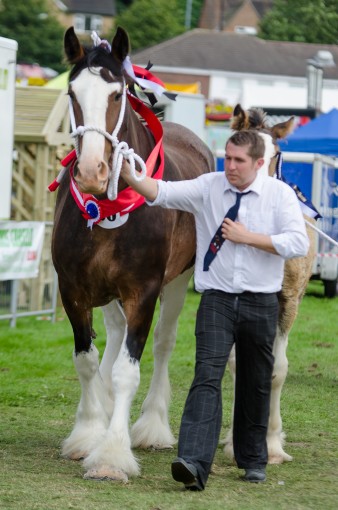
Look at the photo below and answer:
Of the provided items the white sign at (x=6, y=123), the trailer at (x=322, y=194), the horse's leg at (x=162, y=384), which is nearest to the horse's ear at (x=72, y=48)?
the horse's leg at (x=162, y=384)

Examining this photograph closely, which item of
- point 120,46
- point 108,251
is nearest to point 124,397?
point 108,251

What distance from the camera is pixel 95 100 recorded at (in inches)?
250

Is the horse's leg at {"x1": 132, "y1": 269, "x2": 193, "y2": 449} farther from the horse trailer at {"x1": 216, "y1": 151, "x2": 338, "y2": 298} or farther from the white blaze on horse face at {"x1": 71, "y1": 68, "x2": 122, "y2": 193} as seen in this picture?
the horse trailer at {"x1": 216, "y1": 151, "x2": 338, "y2": 298}

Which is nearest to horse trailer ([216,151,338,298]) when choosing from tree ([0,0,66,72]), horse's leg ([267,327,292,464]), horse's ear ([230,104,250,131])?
horse's ear ([230,104,250,131])

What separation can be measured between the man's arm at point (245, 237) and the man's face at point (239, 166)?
0.24m

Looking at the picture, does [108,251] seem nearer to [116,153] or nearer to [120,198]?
[120,198]

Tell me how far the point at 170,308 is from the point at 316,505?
2.68 metres

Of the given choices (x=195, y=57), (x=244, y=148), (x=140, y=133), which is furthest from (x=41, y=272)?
(x=195, y=57)

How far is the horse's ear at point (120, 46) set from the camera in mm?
6598

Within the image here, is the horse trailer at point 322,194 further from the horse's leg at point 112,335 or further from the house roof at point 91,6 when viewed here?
the house roof at point 91,6

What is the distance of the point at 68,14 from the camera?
104875 mm

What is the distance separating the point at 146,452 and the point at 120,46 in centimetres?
263

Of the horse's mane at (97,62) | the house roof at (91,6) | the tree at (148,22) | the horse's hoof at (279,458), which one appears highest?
the house roof at (91,6)

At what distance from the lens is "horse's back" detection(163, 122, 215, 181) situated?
7.92 meters
